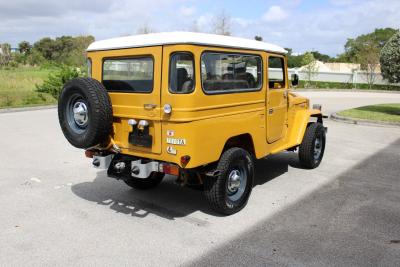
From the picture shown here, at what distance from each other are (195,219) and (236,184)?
674 millimetres

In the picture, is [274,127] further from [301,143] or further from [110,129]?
[110,129]

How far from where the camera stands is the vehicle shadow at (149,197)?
16.9 feet

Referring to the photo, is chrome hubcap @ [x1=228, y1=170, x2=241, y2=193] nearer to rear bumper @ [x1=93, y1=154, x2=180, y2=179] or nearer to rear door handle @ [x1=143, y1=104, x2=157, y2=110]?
rear bumper @ [x1=93, y1=154, x2=180, y2=179]

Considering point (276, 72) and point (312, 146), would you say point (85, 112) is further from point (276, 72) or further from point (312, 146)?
point (312, 146)

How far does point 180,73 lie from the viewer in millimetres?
4352

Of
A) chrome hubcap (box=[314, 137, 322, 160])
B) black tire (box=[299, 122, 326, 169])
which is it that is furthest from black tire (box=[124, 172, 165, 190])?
chrome hubcap (box=[314, 137, 322, 160])

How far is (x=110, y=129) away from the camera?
15.6 feet

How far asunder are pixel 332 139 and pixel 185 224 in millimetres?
6419

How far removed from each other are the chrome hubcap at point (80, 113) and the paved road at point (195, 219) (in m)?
1.15

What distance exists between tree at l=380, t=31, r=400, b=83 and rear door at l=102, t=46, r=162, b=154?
35.1ft

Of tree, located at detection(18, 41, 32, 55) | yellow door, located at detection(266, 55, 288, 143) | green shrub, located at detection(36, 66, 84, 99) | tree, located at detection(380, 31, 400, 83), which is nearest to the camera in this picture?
yellow door, located at detection(266, 55, 288, 143)

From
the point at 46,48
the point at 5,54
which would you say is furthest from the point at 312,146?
the point at 46,48

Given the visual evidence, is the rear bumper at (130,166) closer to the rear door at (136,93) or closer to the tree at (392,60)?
the rear door at (136,93)

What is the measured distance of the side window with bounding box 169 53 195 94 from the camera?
4324mm
